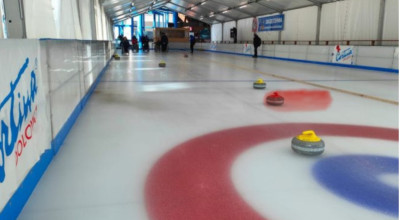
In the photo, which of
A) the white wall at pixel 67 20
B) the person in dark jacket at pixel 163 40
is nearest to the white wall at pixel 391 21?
the white wall at pixel 67 20

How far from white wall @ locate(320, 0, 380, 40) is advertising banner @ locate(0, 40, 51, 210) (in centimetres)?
1716

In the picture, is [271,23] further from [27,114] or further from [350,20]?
[27,114]

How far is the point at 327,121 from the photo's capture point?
4590 millimetres

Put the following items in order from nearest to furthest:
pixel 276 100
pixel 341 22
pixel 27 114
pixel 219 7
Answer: pixel 27 114 → pixel 276 100 → pixel 341 22 → pixel 219 7

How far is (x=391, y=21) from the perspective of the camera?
50.4ft

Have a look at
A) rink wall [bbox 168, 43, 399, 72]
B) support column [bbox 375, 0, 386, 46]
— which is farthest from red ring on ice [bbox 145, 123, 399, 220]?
support column [bbox 375, 0, 386, 46]

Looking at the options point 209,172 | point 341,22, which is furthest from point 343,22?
point 209,172

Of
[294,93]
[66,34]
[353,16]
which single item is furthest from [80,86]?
[353,16]

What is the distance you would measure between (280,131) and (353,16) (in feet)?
53.6

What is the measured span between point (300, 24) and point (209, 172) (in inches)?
867

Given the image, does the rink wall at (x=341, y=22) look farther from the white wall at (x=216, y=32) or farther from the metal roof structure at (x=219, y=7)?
the white wall at (x=216, y=32)

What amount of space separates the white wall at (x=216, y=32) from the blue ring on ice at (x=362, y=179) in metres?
37.3

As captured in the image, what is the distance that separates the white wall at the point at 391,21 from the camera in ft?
48.9

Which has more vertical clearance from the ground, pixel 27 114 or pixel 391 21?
pixel 391 21
